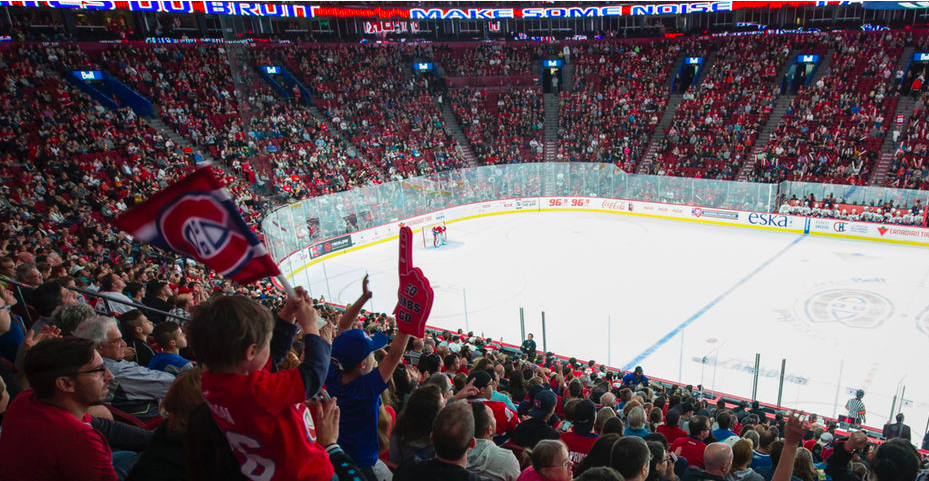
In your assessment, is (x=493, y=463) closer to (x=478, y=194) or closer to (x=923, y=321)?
→ (x=923, y=321)

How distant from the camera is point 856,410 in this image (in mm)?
10523

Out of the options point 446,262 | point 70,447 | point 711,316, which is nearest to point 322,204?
point 446,262

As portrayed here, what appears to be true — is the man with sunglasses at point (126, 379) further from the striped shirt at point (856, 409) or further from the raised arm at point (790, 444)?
the striped shirt at point (856, 409)

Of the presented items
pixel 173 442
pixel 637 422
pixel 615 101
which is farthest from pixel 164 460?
pixel 615 101

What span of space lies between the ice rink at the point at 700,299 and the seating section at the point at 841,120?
4.58 meters

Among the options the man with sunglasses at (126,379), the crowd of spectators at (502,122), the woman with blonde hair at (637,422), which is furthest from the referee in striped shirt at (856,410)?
the crowd of spectators at (502,122)

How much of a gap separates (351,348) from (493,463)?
0.98 meters

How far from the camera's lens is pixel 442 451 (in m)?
2.60

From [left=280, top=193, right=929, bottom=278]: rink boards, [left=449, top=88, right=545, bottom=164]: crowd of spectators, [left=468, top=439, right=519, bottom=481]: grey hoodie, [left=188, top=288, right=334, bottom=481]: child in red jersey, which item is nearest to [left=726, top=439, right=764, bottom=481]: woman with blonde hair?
[left=468, top=439, right=519, bottom=481]: grey hoodie

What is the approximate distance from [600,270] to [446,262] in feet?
18.8

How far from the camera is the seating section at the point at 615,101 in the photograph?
32.7 meters

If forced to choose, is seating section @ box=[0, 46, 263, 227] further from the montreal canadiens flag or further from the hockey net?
the montreal canadiens flag

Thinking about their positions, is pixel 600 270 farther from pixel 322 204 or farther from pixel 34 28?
pixel 34 28

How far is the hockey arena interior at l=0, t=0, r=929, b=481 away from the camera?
2.64 m
